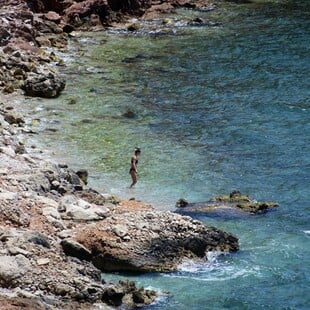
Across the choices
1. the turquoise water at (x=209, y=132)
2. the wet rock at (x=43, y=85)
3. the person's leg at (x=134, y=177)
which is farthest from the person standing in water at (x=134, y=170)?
the wet rock at (x=43, y=85)

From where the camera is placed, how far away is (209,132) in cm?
3841

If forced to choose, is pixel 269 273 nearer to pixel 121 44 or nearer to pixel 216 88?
pixel 216 88

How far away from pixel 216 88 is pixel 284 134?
7978 millimetres

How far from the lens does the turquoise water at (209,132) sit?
24078mm

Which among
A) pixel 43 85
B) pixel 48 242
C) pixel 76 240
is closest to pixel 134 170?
pixel 76 240

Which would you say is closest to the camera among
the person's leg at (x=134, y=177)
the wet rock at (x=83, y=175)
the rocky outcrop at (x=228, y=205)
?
the rocky outcrop at (x=228, y=205)

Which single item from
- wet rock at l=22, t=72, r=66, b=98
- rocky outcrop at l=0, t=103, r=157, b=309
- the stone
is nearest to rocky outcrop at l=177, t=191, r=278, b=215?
rocky outcrop at l=0, t=103, r=157, b=309

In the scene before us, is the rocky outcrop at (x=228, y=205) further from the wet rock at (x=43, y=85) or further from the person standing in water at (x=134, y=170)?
the wet rock at (x=43, y=85)

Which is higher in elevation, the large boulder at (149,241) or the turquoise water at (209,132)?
the large boulder at (149,241)

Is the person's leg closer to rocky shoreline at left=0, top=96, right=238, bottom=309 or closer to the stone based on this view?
rocky shoreline at left=0, top=96, right=238, bottom=309

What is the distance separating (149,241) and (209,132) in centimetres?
1453

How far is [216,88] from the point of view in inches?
1777

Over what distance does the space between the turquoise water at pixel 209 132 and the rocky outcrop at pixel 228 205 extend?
451 millimetres

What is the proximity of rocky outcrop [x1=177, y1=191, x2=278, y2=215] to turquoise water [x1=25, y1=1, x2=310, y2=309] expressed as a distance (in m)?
0.45
